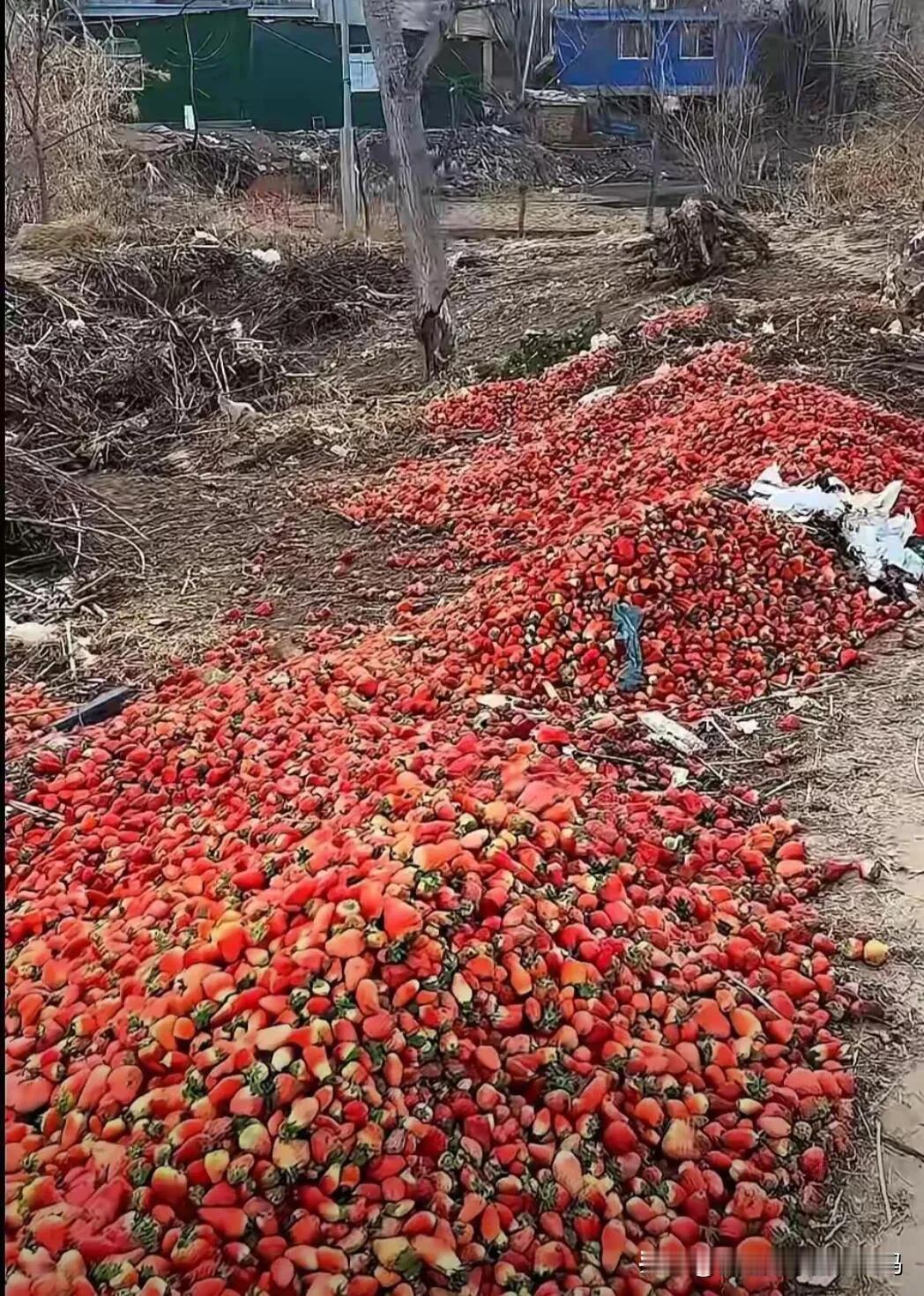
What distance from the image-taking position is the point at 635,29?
200 inches

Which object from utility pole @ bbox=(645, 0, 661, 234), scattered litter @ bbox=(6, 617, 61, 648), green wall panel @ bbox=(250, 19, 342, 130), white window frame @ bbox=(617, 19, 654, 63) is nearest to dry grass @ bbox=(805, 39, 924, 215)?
utility pole @ bbox=(645, 0, 661, 234)

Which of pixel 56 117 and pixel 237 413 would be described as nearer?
pixel 56 117

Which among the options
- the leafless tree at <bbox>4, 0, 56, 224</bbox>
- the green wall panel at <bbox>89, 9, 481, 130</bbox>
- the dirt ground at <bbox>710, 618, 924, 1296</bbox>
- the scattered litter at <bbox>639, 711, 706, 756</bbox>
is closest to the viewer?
the dirt ground at <bbox>710, 618, 924, 1296</bbox>

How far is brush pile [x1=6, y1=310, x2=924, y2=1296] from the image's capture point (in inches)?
38.3

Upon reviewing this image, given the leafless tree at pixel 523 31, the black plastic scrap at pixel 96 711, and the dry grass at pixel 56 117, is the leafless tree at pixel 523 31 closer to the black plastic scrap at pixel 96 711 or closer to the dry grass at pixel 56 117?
the dry grass at pixel 56 117

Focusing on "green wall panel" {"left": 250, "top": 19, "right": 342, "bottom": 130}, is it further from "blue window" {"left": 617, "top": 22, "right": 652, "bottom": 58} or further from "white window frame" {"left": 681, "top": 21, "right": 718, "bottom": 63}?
"white window frame" {"left": 681, "top": 21, "right": 718, "bottom": 63}

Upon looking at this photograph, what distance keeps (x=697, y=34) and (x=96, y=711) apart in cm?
440

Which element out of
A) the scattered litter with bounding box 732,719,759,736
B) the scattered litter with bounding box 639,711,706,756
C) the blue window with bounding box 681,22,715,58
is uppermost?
the blue window with bounding box 681,22,715,58

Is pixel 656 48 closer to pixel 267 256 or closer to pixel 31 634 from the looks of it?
pixel 267 256

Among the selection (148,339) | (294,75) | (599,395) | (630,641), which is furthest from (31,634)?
(294,75)

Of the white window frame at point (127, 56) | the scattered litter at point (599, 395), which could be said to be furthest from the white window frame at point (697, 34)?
the white window frame at point (127, 56)

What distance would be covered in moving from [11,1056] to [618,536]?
1458 mm

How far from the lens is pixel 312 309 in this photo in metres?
5.11

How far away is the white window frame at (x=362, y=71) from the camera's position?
Answer: 14.8 ft
